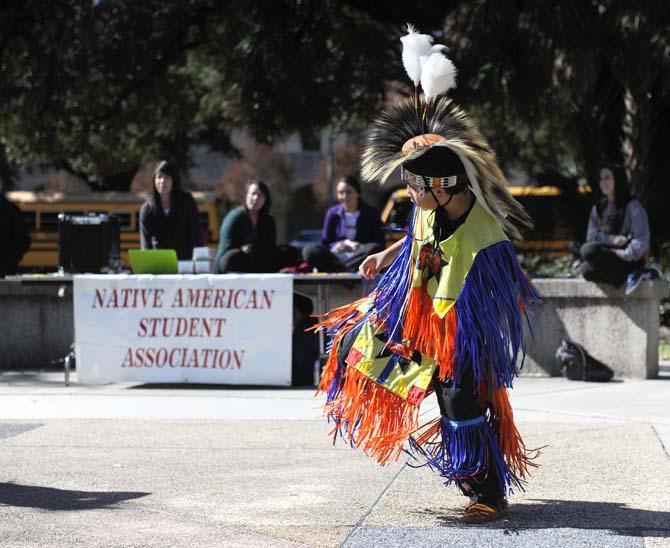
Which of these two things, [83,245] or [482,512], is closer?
[482,512]

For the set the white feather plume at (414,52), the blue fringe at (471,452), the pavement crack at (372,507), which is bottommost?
the pavement crack at (372,507)

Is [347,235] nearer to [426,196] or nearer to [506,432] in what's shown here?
[426,196]

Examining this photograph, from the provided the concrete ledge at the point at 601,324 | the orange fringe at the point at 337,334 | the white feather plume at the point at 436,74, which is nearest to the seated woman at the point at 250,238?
the concrete ledge at the point at 601,324

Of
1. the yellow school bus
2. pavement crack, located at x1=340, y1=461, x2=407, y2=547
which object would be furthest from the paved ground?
the yellow school bus

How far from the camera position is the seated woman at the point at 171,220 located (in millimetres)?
10297

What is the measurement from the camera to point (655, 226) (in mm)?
15516

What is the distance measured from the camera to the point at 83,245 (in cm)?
1046

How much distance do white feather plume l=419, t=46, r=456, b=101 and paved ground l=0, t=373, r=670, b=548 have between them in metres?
1.77

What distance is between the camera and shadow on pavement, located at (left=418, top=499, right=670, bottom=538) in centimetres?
459

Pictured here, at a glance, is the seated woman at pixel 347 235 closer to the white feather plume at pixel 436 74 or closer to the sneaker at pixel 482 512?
the white feather plume at pixel 436 74

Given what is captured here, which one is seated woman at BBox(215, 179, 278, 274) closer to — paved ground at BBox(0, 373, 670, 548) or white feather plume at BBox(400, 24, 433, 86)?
paved ground at BBox(0, 373, 670, 548)

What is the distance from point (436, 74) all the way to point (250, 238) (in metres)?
5.42

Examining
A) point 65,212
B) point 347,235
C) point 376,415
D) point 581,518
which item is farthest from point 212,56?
point 581,518

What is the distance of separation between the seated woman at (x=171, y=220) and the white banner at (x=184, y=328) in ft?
3.32
